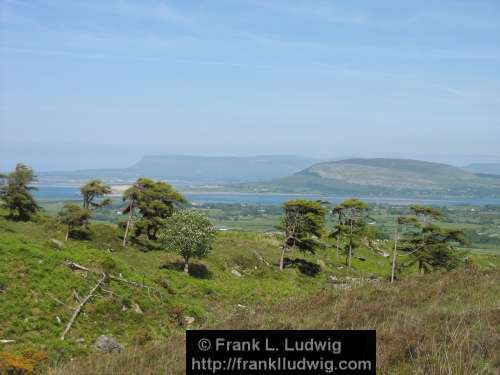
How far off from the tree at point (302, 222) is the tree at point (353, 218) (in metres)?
5.21

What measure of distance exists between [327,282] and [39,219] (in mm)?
26694

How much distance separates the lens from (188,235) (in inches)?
1398

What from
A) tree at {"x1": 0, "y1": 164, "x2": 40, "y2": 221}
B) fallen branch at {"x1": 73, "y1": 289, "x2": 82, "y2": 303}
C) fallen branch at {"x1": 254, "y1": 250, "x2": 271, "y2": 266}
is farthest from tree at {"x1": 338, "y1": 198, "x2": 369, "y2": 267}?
fallen branch at {"x1": 73, "y1": 289, "x2": 82, "y2": 303}

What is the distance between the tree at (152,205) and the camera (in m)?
41.9

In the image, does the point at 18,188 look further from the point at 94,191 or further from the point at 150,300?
the point at 150,300

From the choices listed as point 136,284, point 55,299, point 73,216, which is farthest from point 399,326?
point 73,216

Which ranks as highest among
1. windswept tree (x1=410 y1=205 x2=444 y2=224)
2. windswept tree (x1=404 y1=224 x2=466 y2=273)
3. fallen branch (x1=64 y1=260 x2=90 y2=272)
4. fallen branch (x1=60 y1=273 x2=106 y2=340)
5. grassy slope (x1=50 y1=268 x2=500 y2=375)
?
grassy slope (x1=50 y1=268 x2=500 y2=375)

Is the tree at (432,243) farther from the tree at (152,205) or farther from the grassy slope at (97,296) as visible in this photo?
the tree at (152,205)

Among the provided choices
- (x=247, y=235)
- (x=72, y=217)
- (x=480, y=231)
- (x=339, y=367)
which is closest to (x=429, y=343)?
(x=339, y=367)

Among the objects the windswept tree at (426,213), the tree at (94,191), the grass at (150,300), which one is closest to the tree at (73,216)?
the grass at (150,300)

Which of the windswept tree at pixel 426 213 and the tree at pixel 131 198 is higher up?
the tree at pixel 131 198

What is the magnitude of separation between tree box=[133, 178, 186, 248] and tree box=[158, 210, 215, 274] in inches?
191

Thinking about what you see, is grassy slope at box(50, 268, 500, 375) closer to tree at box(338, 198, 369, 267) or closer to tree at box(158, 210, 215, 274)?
tree at box(158, 210, 215, 274)

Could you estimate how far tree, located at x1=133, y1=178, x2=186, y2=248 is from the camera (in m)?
41.9
